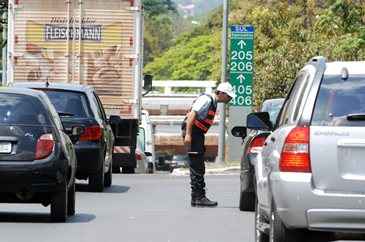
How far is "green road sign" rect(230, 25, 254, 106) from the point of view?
2989 centimetres

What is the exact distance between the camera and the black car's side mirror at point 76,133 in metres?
16.8

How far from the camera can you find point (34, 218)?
14102 millimetres

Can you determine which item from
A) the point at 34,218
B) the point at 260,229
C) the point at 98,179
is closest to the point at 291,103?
the point at 260,229

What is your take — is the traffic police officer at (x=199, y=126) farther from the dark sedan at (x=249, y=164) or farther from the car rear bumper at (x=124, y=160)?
the car rear bumper at (x=124, y=160)

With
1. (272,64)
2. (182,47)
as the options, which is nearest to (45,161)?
(272,64)

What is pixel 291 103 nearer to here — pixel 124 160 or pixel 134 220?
pixel 134 220

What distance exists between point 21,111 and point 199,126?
320 centimetres

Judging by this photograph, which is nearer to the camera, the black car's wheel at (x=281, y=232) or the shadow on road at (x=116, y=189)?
the black car's wheel at (x=281, y=232)

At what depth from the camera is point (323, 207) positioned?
863cm

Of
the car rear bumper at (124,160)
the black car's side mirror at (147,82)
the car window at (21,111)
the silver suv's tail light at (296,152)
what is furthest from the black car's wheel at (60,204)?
the black car's side mirror at (147,82)

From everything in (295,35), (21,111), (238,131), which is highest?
(295,35)

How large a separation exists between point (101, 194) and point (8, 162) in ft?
17.3

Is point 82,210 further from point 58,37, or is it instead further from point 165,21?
Result: point 165,21

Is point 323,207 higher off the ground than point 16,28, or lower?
lower
